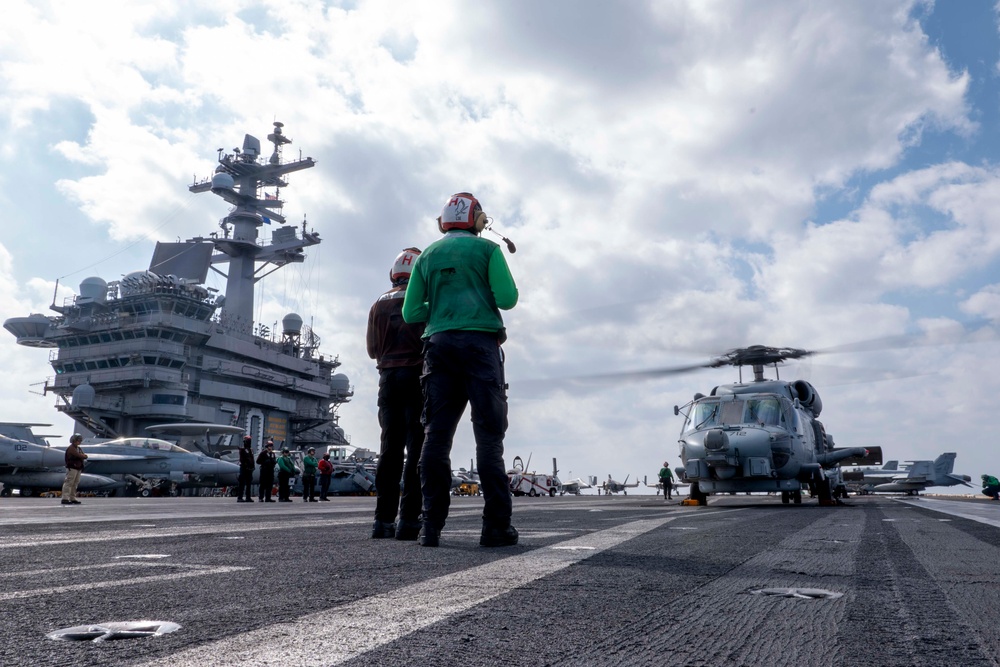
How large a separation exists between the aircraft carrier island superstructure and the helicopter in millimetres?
37863

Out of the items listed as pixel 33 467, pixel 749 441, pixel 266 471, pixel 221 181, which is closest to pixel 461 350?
pixel 749 441

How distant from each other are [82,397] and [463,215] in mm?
45689

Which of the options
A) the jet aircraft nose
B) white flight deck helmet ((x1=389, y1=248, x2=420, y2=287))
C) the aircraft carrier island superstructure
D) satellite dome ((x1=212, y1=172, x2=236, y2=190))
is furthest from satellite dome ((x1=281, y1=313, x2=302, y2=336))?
white flight deck helmet ((x1=389, y1=248, x2=420, y2=287))

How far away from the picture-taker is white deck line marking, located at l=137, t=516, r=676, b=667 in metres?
1.24

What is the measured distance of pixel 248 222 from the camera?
5441cm

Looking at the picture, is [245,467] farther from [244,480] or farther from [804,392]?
[804,392]

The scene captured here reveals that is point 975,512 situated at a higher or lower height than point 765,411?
lower

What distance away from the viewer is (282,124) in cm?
5778

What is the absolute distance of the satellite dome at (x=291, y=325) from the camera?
185ft

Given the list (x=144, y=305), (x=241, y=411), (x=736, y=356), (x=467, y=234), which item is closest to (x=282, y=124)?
(x=144, y=305)

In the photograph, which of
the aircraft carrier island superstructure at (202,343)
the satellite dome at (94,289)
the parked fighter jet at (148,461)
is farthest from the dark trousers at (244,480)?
the satellite dome at (94,289)

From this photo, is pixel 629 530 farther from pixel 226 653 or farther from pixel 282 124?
pixel 282 124

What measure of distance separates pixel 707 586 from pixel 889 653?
88 cm

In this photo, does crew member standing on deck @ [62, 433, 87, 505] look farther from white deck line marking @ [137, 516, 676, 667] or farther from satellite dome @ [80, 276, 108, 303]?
satellite dome @ [80, 276, 108, 303]
